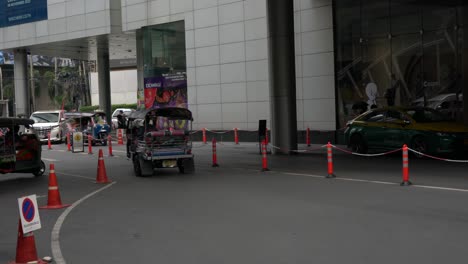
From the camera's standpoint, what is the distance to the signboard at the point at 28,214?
262 inches

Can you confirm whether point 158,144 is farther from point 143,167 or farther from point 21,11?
point 21,11

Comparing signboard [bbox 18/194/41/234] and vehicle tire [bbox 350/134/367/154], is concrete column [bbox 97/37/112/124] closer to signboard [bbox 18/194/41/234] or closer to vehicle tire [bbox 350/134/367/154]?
vehicle tire [bbox 350/134/367/154]

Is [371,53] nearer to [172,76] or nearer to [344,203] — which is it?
[172,76]

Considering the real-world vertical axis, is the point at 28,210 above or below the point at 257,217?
above

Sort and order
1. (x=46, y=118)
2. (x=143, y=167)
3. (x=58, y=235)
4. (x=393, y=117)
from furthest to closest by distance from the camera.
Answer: (x=46, y=118), (x=393, y=117), (x=143, y=167), (x=58, y=235)

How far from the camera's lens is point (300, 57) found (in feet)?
91.0

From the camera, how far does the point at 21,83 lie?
42344mm

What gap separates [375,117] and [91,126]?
57.3 feet

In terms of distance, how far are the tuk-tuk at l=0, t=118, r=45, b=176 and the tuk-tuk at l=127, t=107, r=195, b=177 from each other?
2907 millimetres

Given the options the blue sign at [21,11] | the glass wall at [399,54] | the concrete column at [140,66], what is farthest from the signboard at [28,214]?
the blue sign at [21,11]

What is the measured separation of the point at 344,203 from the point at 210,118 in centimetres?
2166

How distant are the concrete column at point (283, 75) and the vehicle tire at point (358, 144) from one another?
2.47 meters

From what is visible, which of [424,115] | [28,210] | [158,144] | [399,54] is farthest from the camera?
[399,54]

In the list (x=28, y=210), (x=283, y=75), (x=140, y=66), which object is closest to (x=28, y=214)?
(x=28, y=210)
